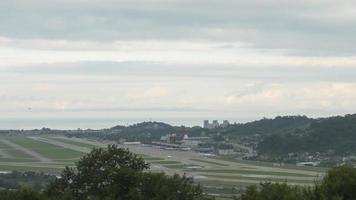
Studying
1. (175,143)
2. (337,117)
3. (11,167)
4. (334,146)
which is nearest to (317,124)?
(337,117)

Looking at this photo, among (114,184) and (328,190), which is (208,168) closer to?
(114,184)

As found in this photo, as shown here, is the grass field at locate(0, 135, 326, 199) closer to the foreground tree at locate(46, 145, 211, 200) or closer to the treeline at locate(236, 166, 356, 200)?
the foreground tree at locate(46, 145, 211, 200)

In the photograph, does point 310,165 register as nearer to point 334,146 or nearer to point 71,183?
point 334,146

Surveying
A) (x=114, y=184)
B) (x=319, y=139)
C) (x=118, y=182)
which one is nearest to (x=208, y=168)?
(x=319, y=139)

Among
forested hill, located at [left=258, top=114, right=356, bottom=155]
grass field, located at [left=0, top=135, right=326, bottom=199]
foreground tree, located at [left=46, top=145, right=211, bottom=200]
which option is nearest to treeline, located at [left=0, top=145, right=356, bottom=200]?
foreground tree, located at [left=46, top=145, right=211, bottom=200]

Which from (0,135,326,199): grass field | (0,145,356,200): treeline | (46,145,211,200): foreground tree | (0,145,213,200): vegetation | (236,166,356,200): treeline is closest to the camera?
(236,166,356,200): treeline

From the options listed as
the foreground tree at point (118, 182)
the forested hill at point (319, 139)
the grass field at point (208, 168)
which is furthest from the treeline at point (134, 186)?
the forested hill at point (319, 139)

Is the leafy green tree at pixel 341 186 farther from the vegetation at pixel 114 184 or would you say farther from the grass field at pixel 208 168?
the grass field at pixel 208 168
